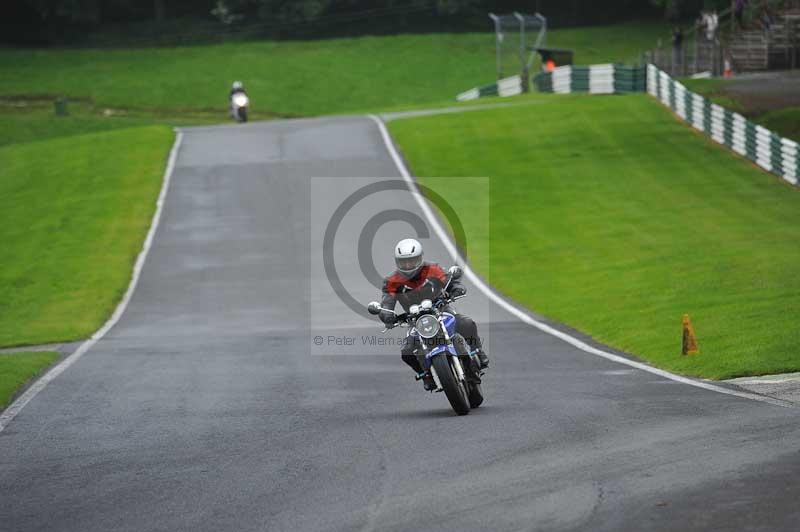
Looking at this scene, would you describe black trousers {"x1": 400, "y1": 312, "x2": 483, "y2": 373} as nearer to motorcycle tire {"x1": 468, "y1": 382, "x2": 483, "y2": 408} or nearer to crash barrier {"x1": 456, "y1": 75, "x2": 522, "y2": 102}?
motorcycle tire {"x1": 468, "y1": 382, "x2": 483, "y2": 408}

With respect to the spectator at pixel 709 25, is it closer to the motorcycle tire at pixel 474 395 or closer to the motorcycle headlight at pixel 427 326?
the motorcycle tire at pixel 474 395

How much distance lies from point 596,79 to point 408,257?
42049mm

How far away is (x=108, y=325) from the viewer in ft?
84.7

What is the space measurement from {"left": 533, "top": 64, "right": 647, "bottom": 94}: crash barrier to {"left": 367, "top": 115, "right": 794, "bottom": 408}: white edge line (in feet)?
35.2

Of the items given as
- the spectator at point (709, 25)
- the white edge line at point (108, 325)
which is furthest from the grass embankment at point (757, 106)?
the white edge line at point (108, 325)

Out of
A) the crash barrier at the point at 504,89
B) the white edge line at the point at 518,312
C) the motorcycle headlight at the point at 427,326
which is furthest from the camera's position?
the crash barrier at the point at 504,89

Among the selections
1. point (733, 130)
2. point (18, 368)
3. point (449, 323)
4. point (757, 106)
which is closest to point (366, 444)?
point (449, 323)

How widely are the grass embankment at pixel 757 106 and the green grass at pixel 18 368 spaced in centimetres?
2672

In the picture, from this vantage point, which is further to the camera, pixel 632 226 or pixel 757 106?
pixel 757 106

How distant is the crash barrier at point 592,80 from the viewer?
171 feet

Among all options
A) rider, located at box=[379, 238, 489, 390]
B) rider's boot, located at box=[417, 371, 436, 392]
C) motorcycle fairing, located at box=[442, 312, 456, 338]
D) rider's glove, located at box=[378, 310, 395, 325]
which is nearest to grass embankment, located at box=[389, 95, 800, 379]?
rider, located at box=[379, 238, 489, 390]

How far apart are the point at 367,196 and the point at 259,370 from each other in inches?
797

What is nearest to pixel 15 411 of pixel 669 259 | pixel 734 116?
pixel 669 259

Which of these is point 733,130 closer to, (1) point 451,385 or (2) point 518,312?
(2) point 518,312
